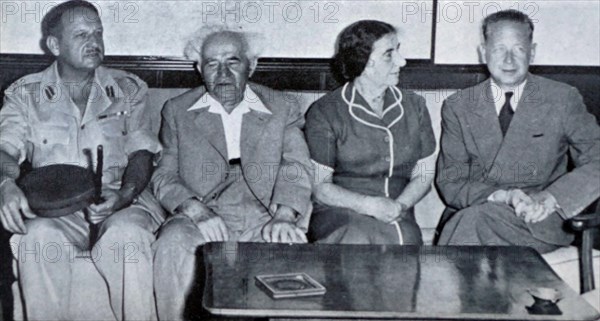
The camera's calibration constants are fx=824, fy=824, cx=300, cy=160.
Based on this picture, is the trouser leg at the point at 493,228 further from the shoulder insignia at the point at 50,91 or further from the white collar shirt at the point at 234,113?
the shoulder insignia at the point at 50,91

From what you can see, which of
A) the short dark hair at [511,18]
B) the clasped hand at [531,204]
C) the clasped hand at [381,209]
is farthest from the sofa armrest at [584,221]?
the short dark hair at [511,18]

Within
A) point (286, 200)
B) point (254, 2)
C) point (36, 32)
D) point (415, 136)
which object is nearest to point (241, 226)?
point (286, 200)

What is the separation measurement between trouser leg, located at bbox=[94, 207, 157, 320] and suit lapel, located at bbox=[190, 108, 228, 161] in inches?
21.1

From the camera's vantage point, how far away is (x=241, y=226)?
3.68 m

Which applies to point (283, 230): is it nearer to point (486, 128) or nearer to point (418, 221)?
point (418, 221)

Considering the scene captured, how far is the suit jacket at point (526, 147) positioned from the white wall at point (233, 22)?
25.2 inches

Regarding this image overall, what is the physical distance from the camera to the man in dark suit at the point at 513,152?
141 inches

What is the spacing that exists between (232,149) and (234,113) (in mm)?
166

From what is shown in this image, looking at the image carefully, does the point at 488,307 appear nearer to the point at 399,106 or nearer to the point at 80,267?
the point at 399,106

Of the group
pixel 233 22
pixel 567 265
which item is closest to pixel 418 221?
pixel 567 265

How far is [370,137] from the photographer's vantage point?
3715mm

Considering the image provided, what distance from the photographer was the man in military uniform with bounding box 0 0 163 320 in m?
3.33

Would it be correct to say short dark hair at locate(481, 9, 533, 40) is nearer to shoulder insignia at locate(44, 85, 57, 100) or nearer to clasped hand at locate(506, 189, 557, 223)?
clasped hand at locate(506, 189, 557, 223)

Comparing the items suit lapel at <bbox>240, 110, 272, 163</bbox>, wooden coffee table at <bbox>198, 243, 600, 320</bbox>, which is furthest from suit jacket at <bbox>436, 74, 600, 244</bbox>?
suit lapel at <bbox>240, 110, 272, 163</bbox>
